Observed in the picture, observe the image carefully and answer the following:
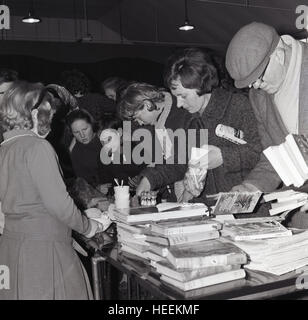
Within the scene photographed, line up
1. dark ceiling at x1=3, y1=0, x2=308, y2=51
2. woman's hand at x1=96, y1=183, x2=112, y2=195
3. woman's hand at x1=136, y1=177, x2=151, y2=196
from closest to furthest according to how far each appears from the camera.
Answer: woman's hand at x1=136, y1=177, x2=151, y2=196, woman's hand at x1=96, y1=183, x2=112, y2=195, dark ceiling at x1=3, y1=0, x2=308, y2=51

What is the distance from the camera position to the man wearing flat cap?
66.1 inches

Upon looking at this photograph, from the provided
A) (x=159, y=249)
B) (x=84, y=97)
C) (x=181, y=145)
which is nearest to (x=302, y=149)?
(x=159, y=249)

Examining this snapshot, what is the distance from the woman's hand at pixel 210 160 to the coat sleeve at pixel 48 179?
569 millimetres

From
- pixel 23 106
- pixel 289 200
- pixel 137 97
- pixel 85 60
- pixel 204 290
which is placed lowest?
pixel 204 290

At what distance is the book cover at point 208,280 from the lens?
50.7 inches

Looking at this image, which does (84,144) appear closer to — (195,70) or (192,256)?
(195,70)

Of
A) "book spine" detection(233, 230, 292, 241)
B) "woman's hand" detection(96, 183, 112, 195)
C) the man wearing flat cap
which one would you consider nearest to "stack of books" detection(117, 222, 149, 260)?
"book spine" detection(233, 230, 292, 241)

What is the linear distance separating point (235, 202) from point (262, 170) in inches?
12.9

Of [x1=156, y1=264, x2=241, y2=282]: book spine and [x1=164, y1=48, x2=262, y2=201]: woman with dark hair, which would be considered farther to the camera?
[x1=164, y1=48, x2=262, y2=201]: woman with dark hair

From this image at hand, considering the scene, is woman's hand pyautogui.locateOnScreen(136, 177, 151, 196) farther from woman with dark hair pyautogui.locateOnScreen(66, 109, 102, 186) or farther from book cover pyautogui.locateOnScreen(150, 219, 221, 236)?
woman with dark hair pyautogui.locateOnScreen(66, 109, 102, 186)

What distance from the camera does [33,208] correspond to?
5.77 feet

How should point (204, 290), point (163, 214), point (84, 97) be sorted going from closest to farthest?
point (204, 290) → point (163, 214) → point (84, 97)

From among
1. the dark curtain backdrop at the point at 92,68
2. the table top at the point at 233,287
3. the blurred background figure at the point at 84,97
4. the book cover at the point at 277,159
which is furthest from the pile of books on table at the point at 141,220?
the dark curtain backdrop at the point at 92,68

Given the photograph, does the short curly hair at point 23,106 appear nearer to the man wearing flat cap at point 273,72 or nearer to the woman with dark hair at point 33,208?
the woman with dark hair at point 33,208
